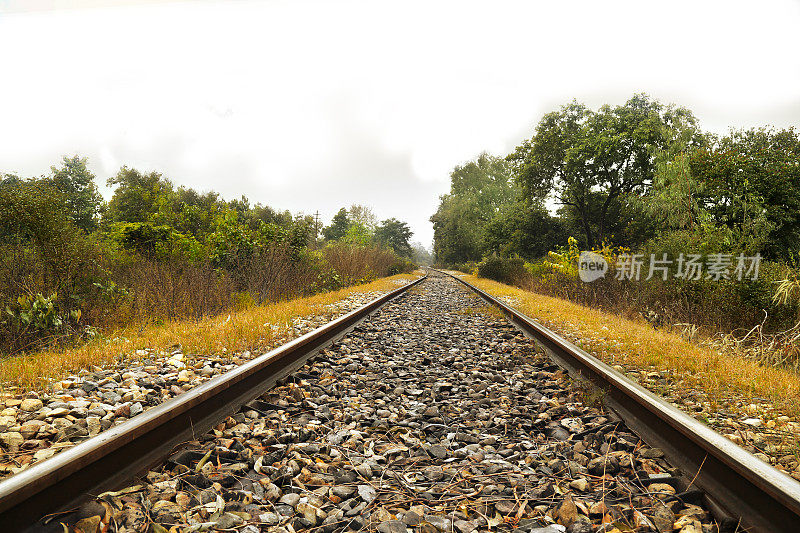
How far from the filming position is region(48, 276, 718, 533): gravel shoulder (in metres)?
1.61

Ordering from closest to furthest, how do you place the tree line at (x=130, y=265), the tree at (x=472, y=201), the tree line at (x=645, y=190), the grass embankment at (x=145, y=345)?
the grass embankment at (x=145, y=345), the tree line at (x=130, y=265), the tree line at (x=645, y=190), the tree at (x=472, y=201)

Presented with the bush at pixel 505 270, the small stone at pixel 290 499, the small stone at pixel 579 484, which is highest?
the bush at pixel 505 270

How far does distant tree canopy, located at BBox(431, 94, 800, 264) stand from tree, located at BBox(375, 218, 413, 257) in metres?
32.1

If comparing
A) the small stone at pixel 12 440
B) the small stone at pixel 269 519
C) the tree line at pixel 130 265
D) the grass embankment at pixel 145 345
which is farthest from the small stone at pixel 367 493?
the tree line at pixel 130 265

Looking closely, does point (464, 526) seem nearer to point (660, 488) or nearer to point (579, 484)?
point (579, 484)

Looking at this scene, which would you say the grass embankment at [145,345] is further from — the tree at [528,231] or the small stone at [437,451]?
the tree at [528,231]

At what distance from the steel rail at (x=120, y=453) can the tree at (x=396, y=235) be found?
5552 centimetres

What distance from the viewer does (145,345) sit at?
3.87m

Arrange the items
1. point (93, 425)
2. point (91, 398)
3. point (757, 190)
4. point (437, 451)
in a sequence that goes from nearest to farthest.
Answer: point (93, 425) → point (437, 451) → point (91, 398) → point (757, 190)

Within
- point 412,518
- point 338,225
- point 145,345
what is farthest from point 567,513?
point 338,225

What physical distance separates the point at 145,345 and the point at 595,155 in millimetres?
24762

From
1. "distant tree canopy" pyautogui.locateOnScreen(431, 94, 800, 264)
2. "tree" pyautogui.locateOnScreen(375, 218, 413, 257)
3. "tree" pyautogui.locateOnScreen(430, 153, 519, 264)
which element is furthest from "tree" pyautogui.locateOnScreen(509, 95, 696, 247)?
"tree" pyautogui.locateOnScreen(375, 218, 413, 257)

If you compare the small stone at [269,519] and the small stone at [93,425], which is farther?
the small stone at [93,425]

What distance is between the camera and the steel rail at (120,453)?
1.34 meters
